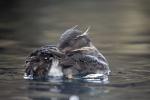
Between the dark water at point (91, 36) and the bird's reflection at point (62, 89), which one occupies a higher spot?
the dark water at point (91, 36)

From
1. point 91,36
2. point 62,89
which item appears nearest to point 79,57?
point 62,89

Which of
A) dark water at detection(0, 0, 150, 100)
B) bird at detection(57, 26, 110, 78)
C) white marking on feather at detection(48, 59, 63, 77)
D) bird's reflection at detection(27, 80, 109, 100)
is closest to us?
bird's reflection at detection(27, 80, 109, 100)

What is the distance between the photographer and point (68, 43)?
9359 mm

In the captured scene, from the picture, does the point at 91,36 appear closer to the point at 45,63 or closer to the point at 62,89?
the point at 45,63

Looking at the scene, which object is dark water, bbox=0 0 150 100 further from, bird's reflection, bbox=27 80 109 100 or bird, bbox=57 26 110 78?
bird, bbox=57 26 110 78

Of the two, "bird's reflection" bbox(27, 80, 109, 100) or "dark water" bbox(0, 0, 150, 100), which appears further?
"dark water" bbox(0, 0, 150, 100)

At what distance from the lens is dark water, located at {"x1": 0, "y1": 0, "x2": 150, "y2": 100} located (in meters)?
8.27

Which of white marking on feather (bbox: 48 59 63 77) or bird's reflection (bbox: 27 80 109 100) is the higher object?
white marking on feather (bbox: 48 59 63 77)

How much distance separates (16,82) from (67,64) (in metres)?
0.71

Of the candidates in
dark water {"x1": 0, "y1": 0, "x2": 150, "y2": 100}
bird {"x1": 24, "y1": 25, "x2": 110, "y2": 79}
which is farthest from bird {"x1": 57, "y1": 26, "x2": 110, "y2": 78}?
dark water {"x1": 0, "y1": 0, "x2": 150, "y2": 100}

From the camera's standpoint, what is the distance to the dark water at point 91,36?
827 centimetres

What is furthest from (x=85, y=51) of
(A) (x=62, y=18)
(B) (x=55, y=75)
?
(A) (x=62, y=18)

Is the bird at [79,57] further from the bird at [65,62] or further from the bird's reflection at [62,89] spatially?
the bird's reflection at [62,89]

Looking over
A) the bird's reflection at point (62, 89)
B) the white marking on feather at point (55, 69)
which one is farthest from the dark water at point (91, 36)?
the white marking on feather at point (55, 69)
